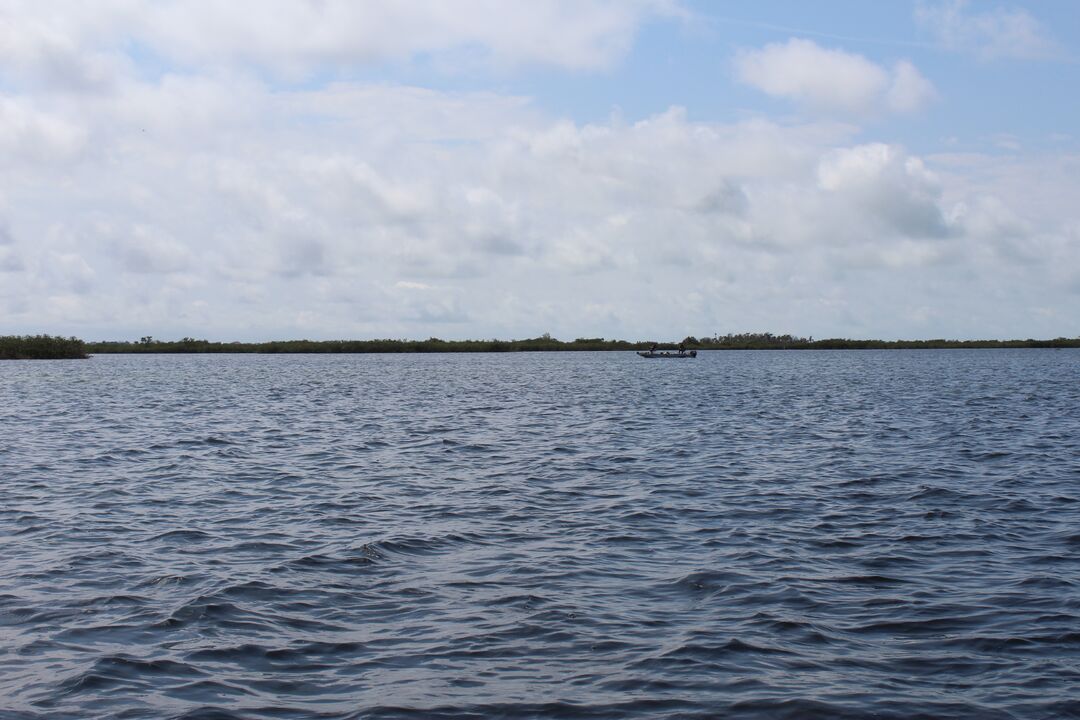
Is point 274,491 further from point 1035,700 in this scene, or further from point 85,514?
point 1035,700

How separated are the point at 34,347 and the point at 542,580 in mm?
156304

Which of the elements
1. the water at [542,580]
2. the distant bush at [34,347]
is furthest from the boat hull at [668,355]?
the water at [542,580]

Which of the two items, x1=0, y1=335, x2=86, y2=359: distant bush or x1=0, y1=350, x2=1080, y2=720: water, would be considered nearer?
x1=0, y1=350, x2=1080, y2=720: water

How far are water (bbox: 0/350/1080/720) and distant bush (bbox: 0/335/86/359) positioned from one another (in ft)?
428

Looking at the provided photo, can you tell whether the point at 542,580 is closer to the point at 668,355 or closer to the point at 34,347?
the point at 668,355

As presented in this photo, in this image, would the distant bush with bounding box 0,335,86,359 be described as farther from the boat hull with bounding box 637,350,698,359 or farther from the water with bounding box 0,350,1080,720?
the water with bounding box 0,350,1080,720

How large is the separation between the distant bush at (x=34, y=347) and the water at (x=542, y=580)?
5131 inches

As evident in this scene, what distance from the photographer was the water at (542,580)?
31.9 ft

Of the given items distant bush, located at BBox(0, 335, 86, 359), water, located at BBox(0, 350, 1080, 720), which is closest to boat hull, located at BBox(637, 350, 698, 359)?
distant bush, located at BBox(0, 335, 86, 359)

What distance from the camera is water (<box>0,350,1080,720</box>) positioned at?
971cm

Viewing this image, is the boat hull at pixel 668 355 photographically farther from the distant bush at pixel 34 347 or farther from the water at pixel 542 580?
the water at pixel 542 580

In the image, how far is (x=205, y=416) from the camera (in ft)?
154

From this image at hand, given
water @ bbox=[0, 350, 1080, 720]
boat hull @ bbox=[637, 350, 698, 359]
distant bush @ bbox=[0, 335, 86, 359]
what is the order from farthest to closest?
1. boat hull @ bbox=[637, 350, 698, 359]
2. distant bush @ bbox=[0, 335, 86, 359]
3. water @ bbox=[0, 350, 1080, 720]

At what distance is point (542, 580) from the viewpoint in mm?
14133
